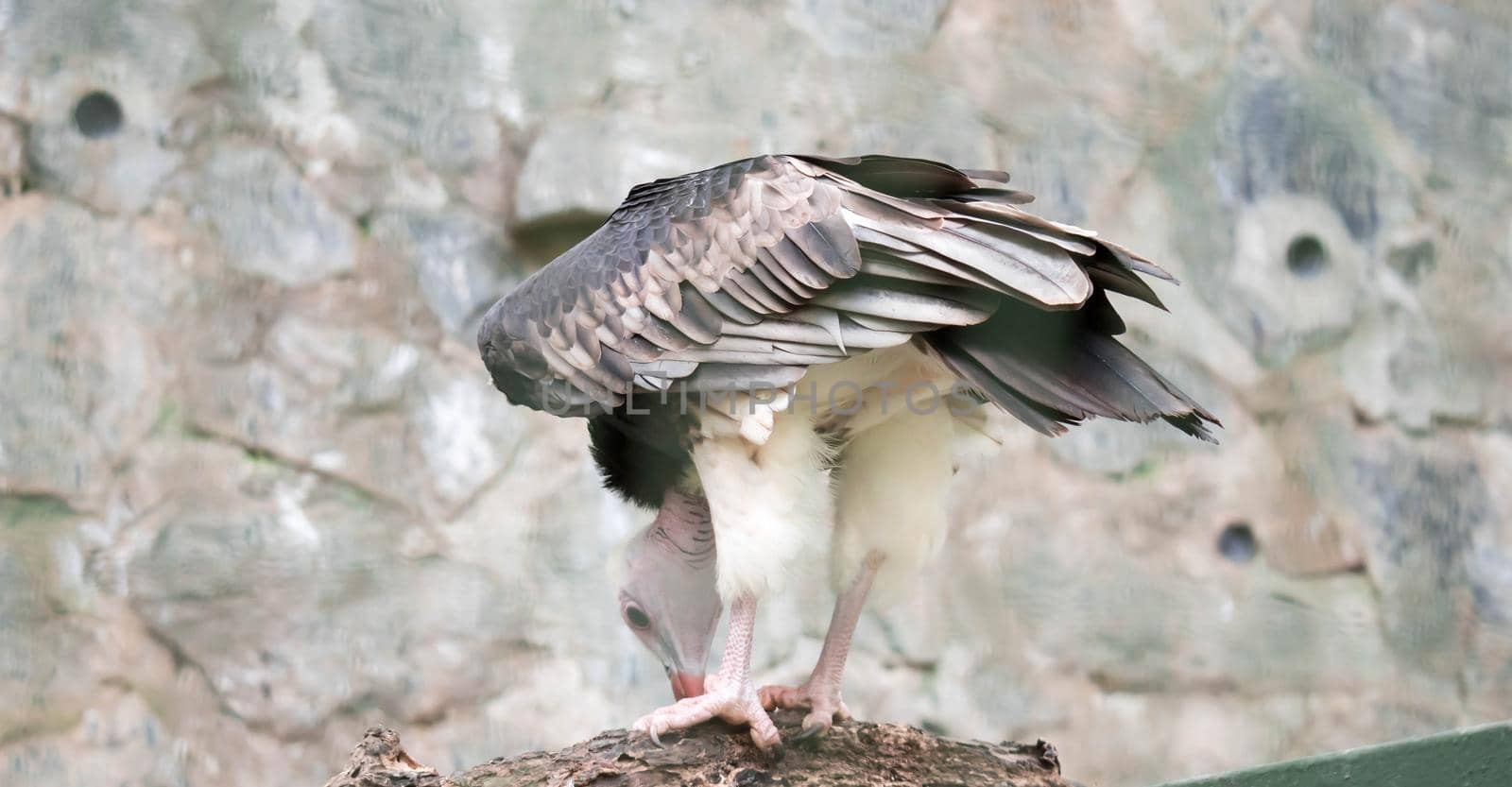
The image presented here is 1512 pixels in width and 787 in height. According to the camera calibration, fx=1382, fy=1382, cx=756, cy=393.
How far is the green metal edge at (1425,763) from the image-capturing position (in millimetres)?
1835

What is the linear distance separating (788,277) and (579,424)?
1706 millimetres

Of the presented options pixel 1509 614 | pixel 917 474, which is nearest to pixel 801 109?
pixel 917 474

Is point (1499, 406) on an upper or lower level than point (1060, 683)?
upper

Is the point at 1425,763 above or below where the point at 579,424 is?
below

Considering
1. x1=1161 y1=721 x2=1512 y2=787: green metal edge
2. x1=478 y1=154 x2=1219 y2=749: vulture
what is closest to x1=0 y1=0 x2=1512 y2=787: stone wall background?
x1=478 y1=154 x2=1219 y2=749: vulture

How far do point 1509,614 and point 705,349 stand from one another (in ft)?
9.17

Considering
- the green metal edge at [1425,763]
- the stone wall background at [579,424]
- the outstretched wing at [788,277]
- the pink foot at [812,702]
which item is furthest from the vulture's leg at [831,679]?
the stone wall background at [579,424]

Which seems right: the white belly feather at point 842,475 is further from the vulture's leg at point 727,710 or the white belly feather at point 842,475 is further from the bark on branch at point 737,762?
the bark on branch at point 737,762

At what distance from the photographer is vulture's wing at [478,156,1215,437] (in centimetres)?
198

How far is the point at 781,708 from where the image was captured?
2322 millimetres

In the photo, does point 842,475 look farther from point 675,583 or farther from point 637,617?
point 637,617

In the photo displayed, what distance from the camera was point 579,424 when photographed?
12.0ft

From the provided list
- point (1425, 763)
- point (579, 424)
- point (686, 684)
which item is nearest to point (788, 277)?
point (686, 684)

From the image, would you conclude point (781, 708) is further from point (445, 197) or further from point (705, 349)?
point (445, 197)
